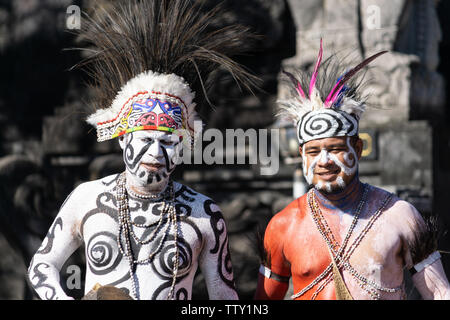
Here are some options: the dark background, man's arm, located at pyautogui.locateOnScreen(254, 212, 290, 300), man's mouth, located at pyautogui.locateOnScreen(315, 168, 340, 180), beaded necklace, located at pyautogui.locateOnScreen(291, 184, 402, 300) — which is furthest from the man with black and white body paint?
the dark background

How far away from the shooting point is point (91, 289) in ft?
12.1

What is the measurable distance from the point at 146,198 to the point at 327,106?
116cm

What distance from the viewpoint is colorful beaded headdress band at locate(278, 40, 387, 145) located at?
387 cm

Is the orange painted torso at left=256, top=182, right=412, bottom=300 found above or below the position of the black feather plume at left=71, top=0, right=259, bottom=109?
below

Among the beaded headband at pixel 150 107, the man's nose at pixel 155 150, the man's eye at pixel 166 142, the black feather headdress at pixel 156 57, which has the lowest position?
the man's nose at pixel 155 150

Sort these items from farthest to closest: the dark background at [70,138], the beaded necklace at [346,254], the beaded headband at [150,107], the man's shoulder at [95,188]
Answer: the dark background at [70,138]
the man's shoulder at [95,188]
the beaded headband at [150,107]
the beaded necklace at [346,254]

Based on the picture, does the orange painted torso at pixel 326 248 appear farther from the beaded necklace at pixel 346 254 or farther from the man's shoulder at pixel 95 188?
the man's shoulder at pixel 95 188

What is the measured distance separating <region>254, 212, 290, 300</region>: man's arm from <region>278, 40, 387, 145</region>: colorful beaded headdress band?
1.83 ft

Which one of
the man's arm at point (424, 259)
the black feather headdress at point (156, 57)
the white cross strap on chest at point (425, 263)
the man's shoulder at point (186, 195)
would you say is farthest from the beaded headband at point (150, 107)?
the white cross strap on chest at point (425, 263)

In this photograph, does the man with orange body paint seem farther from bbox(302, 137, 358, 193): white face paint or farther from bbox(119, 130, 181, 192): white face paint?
bbox(119, 130, 181, 192): white face paint

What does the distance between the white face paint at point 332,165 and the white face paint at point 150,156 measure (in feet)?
2.53

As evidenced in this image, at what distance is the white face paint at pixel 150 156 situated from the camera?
380 cm
